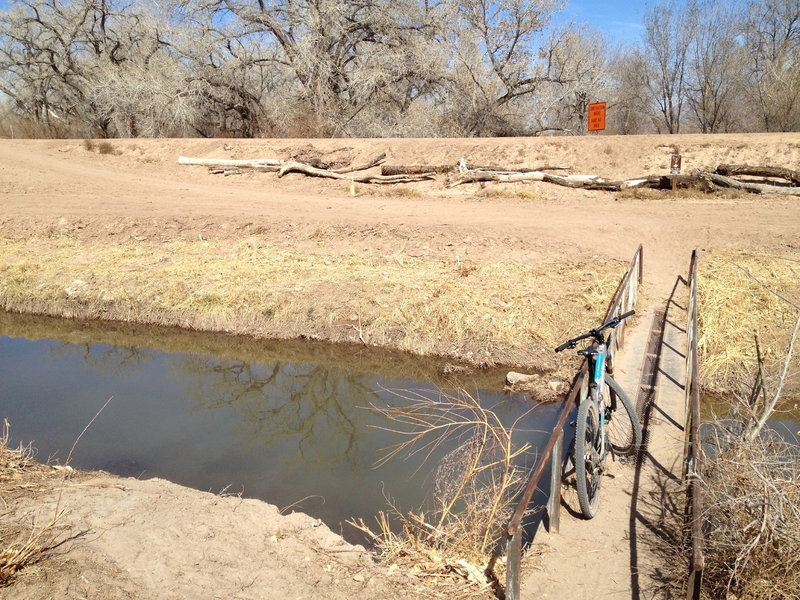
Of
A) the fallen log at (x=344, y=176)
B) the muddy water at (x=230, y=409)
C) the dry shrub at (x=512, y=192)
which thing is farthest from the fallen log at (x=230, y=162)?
the muddy water at (x=230, y=409)

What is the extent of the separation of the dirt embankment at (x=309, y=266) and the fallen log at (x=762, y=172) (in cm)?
119

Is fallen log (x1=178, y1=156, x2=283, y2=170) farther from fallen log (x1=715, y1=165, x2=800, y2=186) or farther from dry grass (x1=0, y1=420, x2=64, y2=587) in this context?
dry grass (x1=0, y1=420, x2=64, y2=587)

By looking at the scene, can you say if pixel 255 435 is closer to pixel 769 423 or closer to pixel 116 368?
pixel 116 368

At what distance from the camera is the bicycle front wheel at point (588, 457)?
4.95 metres

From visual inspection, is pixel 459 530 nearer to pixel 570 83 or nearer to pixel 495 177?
pixel 495 177

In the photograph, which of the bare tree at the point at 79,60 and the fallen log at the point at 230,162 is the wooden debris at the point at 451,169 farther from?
the bare tree at the point at 79,60

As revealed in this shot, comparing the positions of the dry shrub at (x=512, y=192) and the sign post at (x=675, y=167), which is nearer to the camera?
the sign post at (x=675, y=167)

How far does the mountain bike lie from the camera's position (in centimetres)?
500

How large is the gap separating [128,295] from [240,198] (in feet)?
24.3

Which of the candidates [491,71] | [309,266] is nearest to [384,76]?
[491,71]

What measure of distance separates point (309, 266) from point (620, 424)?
8771 millimetres

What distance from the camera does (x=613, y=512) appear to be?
5.43m

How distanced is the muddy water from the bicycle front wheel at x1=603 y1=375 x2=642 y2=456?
103cm

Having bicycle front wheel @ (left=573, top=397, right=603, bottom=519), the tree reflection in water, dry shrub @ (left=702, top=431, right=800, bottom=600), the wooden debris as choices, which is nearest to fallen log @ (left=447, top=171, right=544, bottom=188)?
the wooden debris
